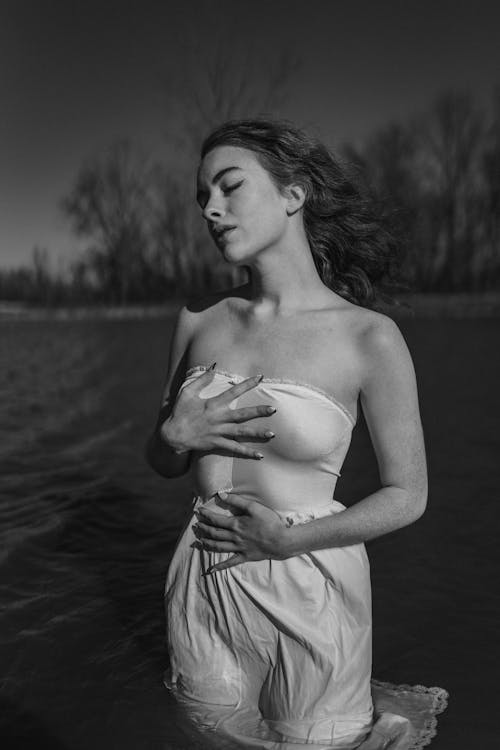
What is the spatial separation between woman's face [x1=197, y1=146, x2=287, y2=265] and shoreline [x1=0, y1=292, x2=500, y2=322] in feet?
80.8

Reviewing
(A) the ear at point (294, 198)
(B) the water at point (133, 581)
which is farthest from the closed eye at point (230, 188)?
(B) the water at point (133, 581)

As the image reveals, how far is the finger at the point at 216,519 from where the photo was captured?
1.91m

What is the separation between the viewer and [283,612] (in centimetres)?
192

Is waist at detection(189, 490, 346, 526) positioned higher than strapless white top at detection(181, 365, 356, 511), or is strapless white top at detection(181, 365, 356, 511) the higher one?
strapless white top at detection(181, 365, 356, 511)

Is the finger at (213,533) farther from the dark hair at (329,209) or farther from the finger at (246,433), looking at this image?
the dark hair at (329,209)

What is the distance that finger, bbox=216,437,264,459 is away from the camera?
1.88 m

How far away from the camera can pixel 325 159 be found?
213 cm

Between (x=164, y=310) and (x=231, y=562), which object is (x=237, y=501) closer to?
(x=231, y=562)

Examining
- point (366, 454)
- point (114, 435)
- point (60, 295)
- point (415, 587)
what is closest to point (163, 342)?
point (114, 435)

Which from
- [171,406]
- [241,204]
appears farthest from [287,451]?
[241,204]

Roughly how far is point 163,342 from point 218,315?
19.1 meters

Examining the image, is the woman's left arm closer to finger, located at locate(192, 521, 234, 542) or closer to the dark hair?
finger, located at locate(192, 521, 234, 542)

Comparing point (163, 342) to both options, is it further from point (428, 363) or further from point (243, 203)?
point (243, 203)

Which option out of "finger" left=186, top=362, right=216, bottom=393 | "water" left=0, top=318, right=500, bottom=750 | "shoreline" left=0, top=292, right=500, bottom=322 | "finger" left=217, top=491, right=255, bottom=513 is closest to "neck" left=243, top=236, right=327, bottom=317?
"finger" left=186, top=362, right=216, bottom=393
